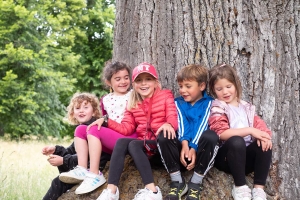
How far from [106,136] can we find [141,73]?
0.68 metres

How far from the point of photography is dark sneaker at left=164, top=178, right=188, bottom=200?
3.22 meters

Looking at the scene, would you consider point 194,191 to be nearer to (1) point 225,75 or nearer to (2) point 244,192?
(2) point 244,192

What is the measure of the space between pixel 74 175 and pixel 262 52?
211cm

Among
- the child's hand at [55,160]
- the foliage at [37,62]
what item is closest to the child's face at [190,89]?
the child's hand at [55,160]

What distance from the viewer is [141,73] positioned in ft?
12.3

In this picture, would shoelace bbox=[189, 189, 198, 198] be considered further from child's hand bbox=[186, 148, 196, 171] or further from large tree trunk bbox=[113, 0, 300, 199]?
large tree trunk bbox=[113, 0, 300, 199]

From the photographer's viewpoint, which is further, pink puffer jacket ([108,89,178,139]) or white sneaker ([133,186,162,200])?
pink puffer jacket ([108,89,178,139])

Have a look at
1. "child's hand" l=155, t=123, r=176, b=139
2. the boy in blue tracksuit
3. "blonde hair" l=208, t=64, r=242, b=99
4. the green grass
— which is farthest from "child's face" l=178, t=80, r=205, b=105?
the green grass

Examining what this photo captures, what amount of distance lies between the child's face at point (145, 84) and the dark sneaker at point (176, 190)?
2.95ft

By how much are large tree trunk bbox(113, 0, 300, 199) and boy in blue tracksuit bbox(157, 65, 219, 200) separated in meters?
0.29

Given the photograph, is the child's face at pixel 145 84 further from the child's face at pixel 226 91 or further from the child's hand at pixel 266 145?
the child's hand at pixel 266 145

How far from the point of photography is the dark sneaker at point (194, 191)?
3.21 metres

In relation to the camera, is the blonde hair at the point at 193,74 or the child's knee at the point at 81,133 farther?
the child's knee at the point at 81,133

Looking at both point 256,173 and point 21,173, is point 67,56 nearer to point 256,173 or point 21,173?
point 21,173
